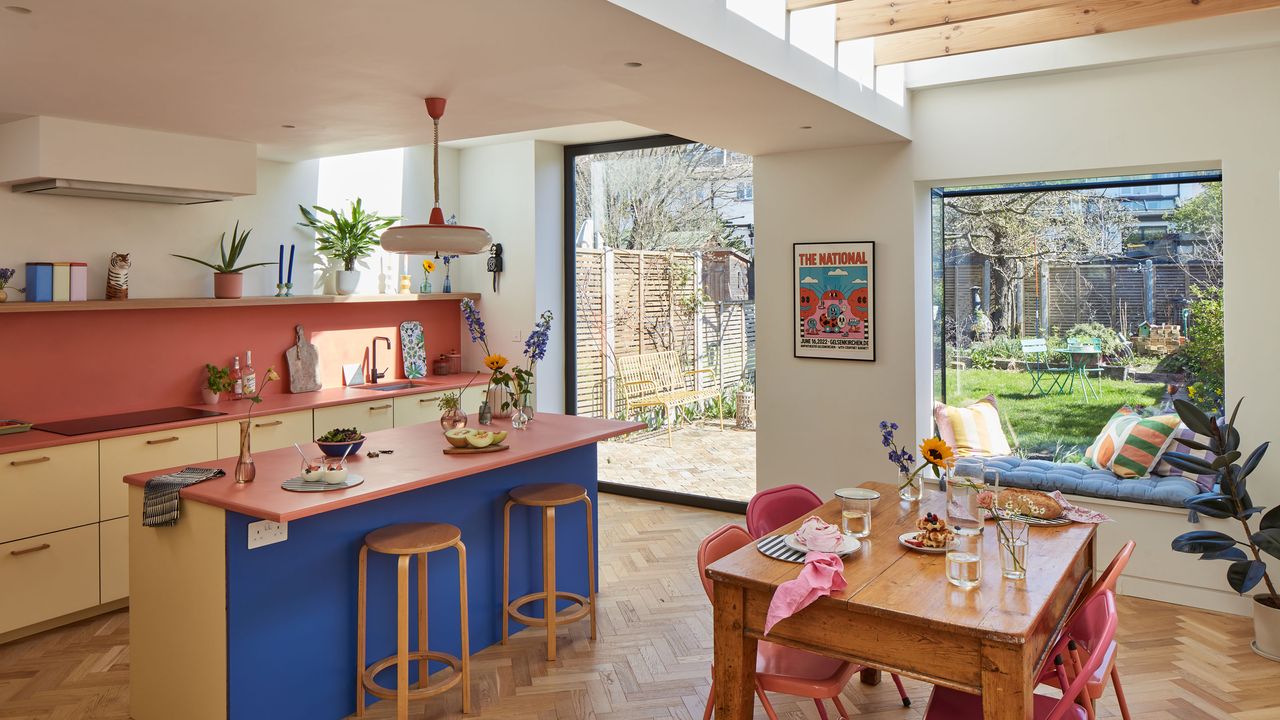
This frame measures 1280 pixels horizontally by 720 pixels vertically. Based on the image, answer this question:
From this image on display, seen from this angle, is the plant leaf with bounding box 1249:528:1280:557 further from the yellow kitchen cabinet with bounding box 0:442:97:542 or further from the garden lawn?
the yellow kitchen cabinet with bounding box 0:442:97:542

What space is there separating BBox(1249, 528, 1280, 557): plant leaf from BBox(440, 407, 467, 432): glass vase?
355 cm

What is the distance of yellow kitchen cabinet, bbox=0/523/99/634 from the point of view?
3.98 m

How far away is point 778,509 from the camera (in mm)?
3463

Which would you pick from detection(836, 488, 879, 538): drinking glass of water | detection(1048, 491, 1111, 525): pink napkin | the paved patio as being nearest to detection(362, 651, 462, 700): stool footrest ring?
detection(836, 488, 879, 538): drinking glass of water

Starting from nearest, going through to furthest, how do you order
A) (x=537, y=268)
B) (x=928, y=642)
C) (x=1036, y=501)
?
1. (x=928, y=642)
2. (x=1036, y=501)
3. (x=537, y=268)

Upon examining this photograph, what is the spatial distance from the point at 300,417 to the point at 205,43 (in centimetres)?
283

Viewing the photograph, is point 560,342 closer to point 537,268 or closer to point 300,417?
point 537,268

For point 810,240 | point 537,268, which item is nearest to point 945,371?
point 810,240

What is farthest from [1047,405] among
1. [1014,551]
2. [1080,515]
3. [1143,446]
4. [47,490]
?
[47,490]

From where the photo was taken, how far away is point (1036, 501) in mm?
3168

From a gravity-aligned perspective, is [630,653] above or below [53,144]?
below

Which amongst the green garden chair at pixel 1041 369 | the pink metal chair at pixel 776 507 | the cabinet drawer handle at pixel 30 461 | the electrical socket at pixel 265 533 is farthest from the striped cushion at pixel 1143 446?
the cabinet drawer handle at pixel 30 461

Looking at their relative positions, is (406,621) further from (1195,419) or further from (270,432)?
(1195,419)

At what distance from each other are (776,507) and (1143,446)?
2.42 metres
